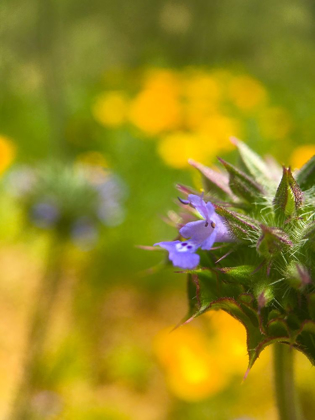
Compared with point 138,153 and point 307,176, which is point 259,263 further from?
point 138,153

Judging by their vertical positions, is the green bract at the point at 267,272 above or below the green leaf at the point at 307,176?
below

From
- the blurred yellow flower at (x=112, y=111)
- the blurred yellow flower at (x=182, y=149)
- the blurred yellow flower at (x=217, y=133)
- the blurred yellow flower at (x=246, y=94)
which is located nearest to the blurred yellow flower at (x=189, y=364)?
the blurred yellow flower at (x=182, y=149)

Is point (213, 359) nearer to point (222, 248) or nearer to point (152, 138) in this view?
point (222, 248)

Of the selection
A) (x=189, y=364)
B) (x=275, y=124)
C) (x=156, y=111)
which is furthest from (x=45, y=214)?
(x=275, y=124)

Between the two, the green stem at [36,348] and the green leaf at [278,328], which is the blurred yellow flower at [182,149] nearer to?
the green stem at [36,348]

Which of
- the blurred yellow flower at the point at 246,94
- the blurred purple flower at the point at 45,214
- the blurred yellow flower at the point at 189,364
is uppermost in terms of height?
the blurred yellow flower at the point at 246,94

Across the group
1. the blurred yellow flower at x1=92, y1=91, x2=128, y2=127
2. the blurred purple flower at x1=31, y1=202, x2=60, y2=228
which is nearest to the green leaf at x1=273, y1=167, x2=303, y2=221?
the blurred purple flower at x1=31, y1=202, x2=60, y2=228
